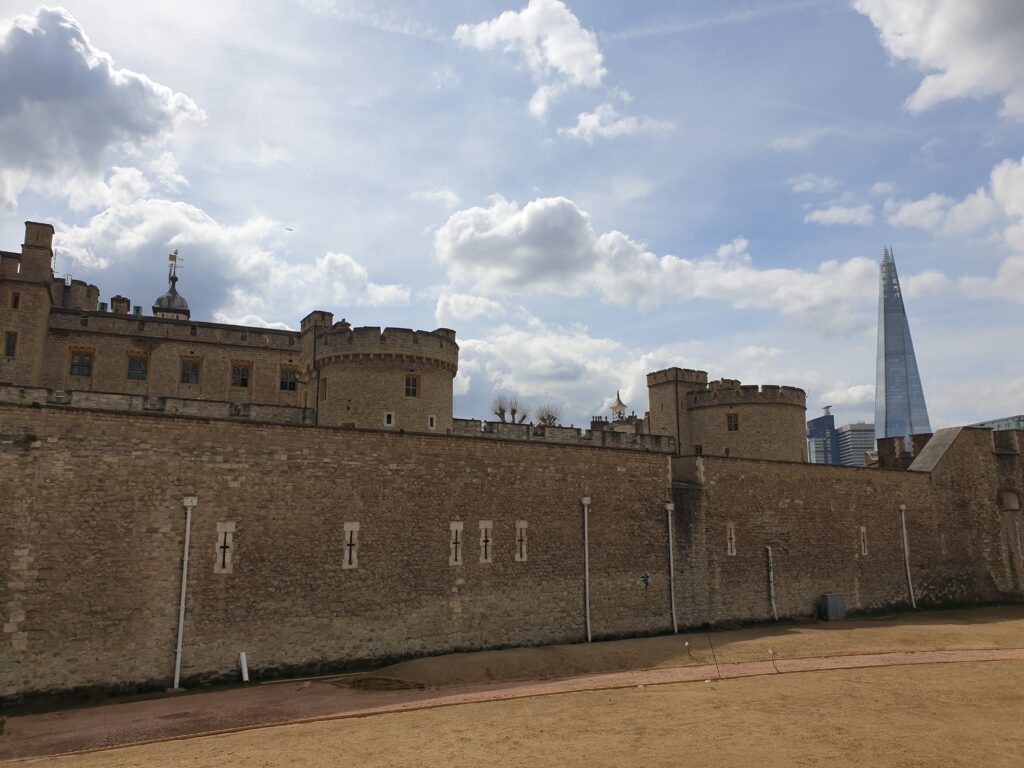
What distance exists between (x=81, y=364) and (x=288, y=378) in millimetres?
9793

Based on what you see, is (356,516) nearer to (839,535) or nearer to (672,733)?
(672,733)

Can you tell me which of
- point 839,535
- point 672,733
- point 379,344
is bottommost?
point 672,733

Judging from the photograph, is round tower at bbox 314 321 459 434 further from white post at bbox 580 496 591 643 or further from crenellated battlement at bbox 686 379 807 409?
crenellated battlement at bbox 686 379 807 409

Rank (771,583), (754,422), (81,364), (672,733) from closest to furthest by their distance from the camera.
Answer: (672,733), (771,583), (81,364), (754,422)

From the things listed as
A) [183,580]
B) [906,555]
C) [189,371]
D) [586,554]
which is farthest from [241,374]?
[906,555]

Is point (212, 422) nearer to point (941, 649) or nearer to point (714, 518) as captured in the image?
point (714, 518)

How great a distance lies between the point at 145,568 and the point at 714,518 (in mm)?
20110

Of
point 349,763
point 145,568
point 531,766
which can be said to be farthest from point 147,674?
point 531,766

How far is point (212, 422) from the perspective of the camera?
19.6 metres

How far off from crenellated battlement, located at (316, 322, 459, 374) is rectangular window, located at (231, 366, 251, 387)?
377 inches

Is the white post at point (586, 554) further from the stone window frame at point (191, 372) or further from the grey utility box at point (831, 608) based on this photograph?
the stone window frame at point (191, 372)

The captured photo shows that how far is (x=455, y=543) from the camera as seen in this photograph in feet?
74.8

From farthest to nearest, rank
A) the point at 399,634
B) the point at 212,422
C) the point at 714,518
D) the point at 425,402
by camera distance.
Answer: the point at 425,402, the point at 714,518, the point at 399,634, the point at 212,422

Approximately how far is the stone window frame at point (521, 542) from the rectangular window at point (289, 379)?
808 inches
